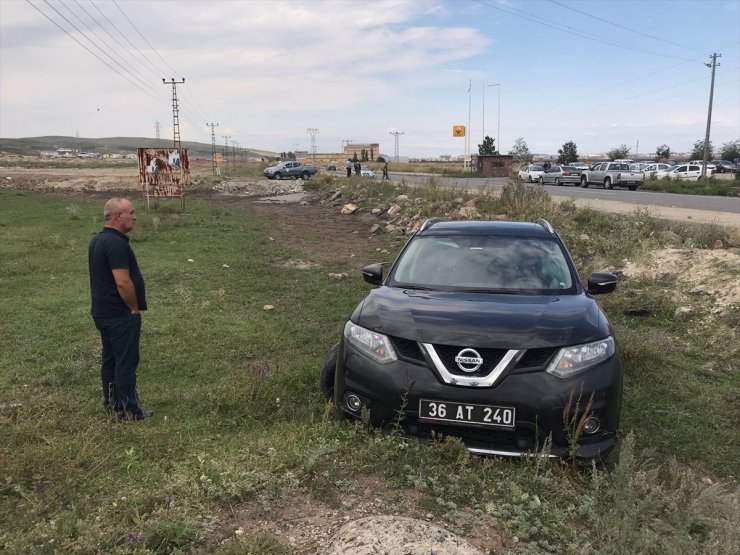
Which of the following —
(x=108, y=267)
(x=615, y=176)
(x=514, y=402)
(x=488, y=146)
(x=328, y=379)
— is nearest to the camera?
(x=514, y=402)

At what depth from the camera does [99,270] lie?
4277 mm

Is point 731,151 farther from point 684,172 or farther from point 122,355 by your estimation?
point 122,355

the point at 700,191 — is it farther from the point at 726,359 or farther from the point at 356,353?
the point at 356,353

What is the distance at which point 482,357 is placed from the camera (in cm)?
338

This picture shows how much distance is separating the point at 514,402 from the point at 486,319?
590 mm

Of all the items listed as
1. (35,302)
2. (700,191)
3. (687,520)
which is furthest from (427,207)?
(700,191)

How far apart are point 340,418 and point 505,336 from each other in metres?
1.25

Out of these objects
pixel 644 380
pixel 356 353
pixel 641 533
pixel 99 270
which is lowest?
pixel 644 380

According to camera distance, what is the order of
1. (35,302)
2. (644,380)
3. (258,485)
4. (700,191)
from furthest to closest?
1. (700,191)
2. (35,302)
3. (644,380)
4. (258,485)

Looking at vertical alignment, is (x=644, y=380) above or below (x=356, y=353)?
below

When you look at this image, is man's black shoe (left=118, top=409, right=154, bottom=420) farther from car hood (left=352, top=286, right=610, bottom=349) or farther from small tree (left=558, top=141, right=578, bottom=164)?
small tree (left=558, top=141, right=578, bottom=164)

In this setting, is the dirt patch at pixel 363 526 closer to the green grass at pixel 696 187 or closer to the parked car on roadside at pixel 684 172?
the green grass at pixel 696 187

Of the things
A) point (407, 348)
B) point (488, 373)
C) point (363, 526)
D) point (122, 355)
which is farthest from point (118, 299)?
point (488, 373)

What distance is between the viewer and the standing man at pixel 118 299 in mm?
4250
